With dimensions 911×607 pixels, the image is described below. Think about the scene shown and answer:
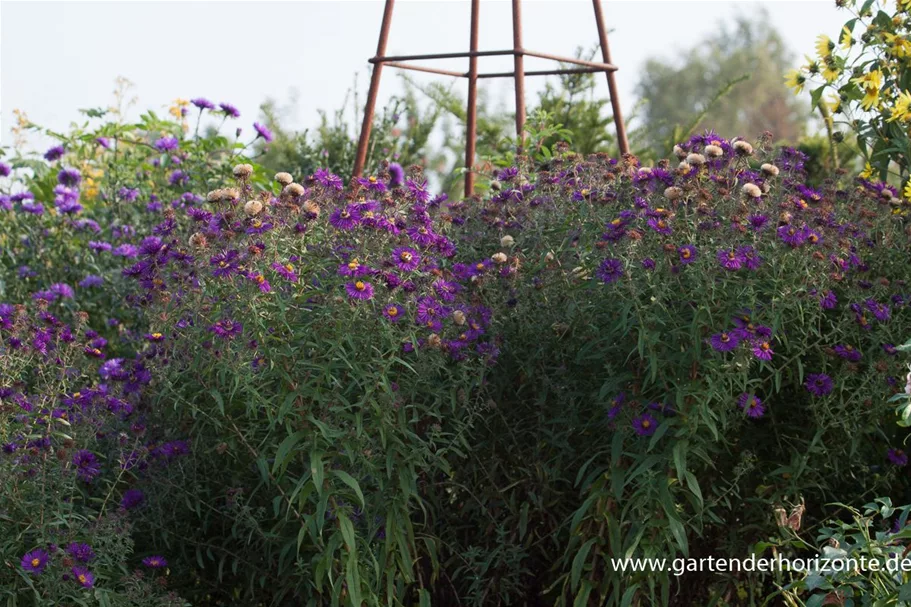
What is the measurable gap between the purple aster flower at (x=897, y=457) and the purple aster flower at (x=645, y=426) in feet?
2.79

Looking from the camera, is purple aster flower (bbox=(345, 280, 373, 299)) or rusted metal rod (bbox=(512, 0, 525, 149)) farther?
rusted metal rod (bbox=(512, 0, 525, 149))

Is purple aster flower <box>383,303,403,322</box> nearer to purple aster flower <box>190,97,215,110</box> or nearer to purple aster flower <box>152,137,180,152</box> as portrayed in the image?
purple aster flower <box>190,97,215,110</box>

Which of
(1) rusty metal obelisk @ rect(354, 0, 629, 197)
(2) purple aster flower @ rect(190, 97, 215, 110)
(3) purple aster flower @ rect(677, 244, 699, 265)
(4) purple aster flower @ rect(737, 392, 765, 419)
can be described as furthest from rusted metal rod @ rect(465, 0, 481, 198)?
(4) purple aster flower @ rect(737, 392, 765, 419)

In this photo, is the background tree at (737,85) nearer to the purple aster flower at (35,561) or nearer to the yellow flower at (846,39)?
the yellow flower at (846,39)

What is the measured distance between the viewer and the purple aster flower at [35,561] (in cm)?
235

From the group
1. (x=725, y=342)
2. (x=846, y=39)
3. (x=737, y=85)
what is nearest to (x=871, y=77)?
(x=846, y=39)

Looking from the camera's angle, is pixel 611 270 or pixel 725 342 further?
pixel 611 270

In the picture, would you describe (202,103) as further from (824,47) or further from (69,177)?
(824,47)

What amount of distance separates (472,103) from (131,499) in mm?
2023

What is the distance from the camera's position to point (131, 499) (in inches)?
107

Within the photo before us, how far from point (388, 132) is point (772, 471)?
418cm

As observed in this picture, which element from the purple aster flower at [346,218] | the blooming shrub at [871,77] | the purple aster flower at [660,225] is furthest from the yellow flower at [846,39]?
the purple aster flower at [346,218]

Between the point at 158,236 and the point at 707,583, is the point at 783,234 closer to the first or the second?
the point at 707,583

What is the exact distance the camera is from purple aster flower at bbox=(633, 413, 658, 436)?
98.8 inches
